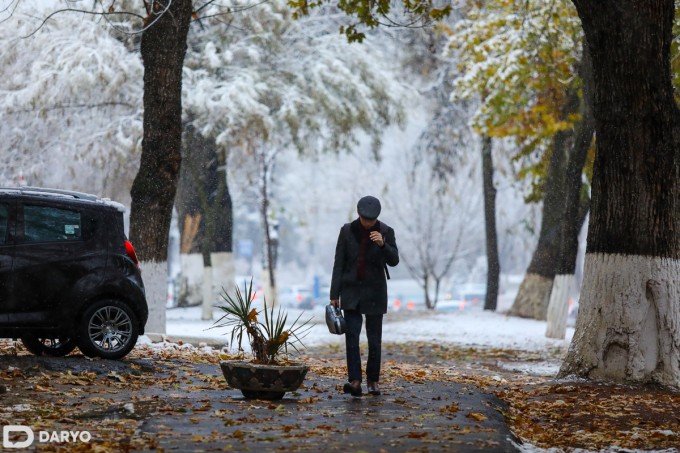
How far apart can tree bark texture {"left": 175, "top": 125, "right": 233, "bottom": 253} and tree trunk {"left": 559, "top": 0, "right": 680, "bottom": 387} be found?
1918 cm

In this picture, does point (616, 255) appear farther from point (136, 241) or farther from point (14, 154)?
point (14, 154)

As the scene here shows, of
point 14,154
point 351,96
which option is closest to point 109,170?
point 14,154

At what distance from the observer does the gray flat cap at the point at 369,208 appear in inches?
444

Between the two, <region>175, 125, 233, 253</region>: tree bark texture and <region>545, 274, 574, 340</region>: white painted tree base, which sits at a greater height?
<region>175, 125, 233, 253</region>: tree bark texture

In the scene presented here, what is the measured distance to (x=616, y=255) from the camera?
523 inches

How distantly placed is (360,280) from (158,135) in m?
6.67

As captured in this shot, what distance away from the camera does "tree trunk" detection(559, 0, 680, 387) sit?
13.0 meters

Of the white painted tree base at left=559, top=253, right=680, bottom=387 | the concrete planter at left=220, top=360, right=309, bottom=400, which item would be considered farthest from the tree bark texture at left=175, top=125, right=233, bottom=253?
the concrete planter at left=220, top=360, right=309, bottom=400

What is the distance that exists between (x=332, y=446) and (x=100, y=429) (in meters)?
1.86

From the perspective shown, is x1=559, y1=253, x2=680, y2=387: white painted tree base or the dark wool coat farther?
x1=559, y1=253, x2=680, y2=387: white painted tree base

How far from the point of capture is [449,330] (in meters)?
27.0

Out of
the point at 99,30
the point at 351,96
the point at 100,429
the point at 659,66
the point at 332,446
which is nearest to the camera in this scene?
the point at 332,446

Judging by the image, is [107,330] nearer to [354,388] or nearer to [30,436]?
[354,388]

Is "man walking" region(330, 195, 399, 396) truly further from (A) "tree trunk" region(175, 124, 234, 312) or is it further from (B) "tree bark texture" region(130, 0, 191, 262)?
(A) "tree trunk" region(175, 124, 234, 312)
